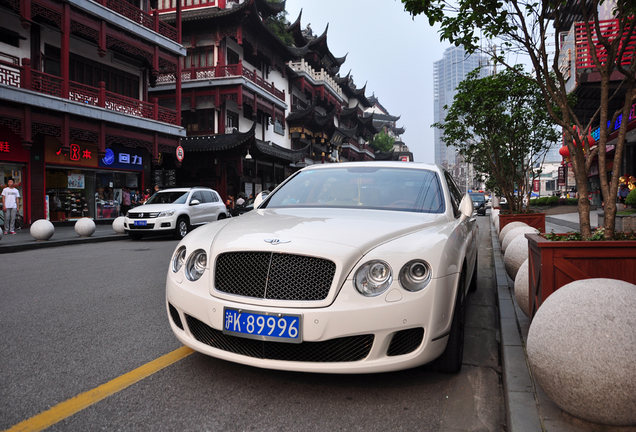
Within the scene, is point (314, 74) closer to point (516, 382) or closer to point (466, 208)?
point (466, 208)

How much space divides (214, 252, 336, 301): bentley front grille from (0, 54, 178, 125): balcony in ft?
47.7

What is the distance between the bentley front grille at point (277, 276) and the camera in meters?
2.44

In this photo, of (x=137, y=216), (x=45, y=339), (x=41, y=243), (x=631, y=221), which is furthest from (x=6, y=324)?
(x=631, y=221)

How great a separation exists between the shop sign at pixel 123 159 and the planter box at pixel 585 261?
18.5m

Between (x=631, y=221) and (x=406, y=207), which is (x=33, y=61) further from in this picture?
(x=631, y=221)

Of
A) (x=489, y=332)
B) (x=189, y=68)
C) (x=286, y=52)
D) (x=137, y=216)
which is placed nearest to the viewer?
(x=489, y=332)

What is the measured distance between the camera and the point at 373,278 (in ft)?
8.11

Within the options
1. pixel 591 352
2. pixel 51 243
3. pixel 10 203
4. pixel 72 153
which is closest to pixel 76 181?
pixel 72 153

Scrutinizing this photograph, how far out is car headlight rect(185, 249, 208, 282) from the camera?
2.77 m

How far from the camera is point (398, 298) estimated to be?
94.3 inches

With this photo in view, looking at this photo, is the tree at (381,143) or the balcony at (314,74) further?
the tree at (381,143)

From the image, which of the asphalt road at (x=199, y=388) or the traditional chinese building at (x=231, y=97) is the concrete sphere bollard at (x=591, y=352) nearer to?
the asphalt road at (x=199, y=388)

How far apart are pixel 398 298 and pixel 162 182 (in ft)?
73.9

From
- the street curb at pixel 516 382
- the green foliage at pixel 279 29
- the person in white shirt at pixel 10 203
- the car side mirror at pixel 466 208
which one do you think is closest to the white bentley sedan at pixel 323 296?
the street curb at pixel 516 382
